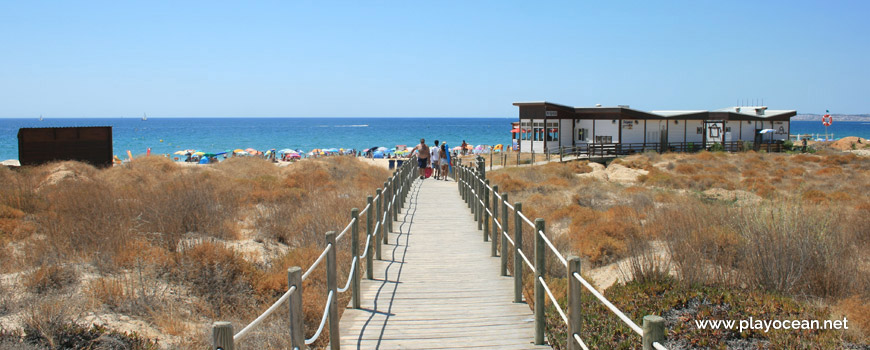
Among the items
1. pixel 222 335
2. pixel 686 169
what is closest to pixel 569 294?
pixel 222 335

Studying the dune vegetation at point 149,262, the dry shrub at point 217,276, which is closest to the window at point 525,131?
the dune vegetation at point 149,262

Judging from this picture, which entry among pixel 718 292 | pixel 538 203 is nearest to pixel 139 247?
pixel 718 292

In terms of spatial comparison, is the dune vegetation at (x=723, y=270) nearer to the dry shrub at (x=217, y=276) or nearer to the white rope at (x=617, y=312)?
the white rope at (x=617, y=312)

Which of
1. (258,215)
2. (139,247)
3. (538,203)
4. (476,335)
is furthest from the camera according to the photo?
(538,203)

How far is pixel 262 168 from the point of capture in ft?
91.4

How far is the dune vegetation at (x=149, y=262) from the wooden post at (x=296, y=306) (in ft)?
7.08

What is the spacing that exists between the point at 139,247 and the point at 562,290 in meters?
6.40

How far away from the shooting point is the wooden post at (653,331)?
314cm

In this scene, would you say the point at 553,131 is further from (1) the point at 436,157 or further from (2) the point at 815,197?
(2) the point at 815,197

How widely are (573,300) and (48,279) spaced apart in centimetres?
702

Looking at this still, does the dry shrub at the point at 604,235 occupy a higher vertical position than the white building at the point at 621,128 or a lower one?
lower

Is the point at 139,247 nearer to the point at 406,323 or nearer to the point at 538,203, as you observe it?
the point at 406,323

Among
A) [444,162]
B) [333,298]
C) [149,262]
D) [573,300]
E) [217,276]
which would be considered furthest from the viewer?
[444,162]

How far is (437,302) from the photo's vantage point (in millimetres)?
7270
